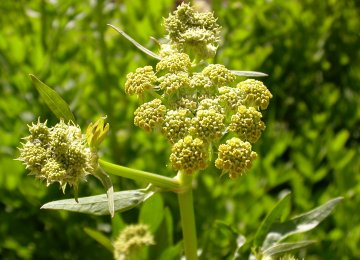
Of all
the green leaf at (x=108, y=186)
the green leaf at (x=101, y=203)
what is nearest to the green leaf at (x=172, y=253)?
the green leaf at (x=101, y=203)

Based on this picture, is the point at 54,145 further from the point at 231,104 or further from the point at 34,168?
the point at 231,104

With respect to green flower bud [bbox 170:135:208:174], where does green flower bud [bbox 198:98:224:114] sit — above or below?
above

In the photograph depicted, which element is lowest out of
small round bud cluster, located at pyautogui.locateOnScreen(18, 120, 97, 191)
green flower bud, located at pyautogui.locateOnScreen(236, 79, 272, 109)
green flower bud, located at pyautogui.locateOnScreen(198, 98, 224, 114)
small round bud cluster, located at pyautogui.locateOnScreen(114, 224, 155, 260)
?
small round bud cluster, located at pyautogui.locateOnScreen(114, 224, 155, 260)

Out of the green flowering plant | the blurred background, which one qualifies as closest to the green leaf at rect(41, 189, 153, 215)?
the green flowering plant

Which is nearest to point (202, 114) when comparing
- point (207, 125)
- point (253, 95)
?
point (207, 125)

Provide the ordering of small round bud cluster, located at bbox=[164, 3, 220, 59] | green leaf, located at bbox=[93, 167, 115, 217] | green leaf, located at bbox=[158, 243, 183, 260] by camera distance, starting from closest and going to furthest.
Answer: green leaf, located at bbox=[93, 167, 115, 217] < small round bud cluster, located at bbox=[164, 3, 220, 59] < green leaf, located at bbox=[158, 243, 183, 260]

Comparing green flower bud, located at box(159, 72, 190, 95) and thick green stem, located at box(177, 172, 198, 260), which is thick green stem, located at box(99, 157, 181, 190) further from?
green flower bud, located at box(159, 72, 190, 95)

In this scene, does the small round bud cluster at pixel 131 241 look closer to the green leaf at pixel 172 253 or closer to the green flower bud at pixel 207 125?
the green leaf at pixel 172 253
